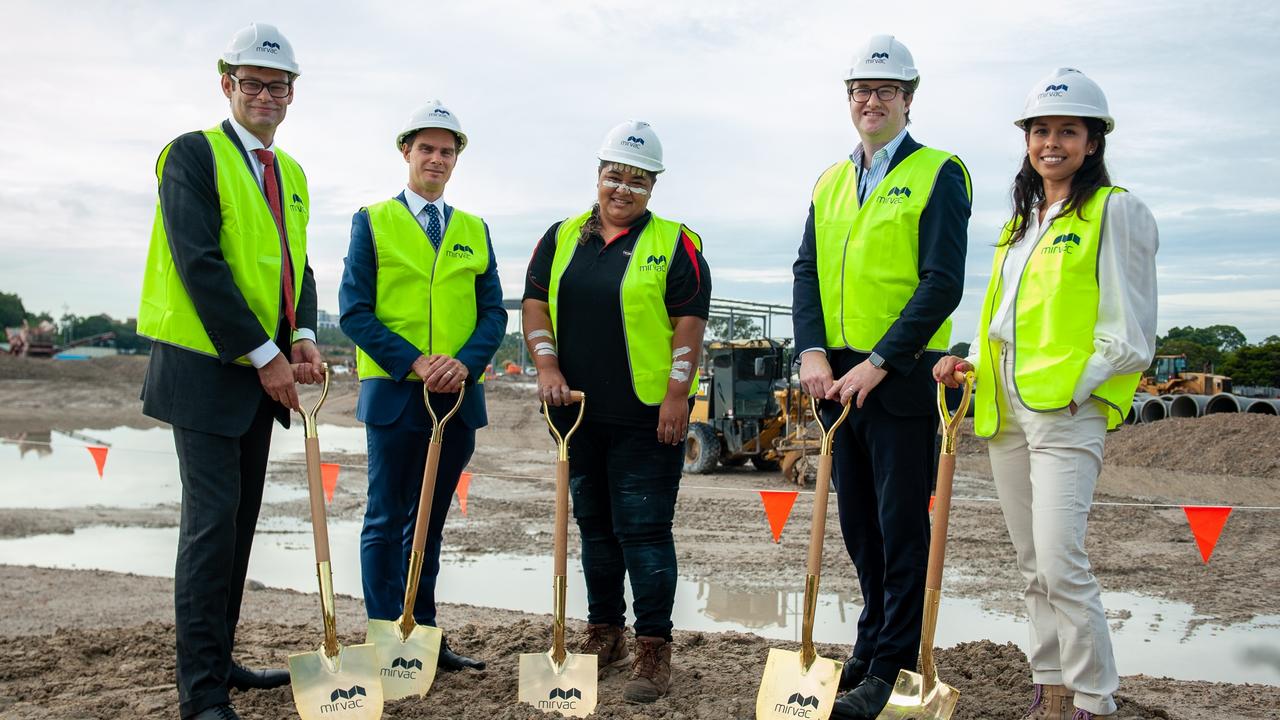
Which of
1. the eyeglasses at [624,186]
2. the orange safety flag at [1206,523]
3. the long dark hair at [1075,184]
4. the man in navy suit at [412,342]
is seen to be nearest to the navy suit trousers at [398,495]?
the man in navy suit at [412,342]

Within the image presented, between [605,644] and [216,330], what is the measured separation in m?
1.85

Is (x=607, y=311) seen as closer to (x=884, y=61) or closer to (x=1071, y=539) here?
(x=884, y=61)

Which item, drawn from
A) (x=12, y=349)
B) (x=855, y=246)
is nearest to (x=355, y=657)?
(x=855, y=246)

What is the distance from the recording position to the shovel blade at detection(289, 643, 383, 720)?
10.8 feet

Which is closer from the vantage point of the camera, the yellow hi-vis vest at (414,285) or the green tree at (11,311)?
the yellow hi-vis vest at (414,285)

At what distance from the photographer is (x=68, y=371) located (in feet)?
120

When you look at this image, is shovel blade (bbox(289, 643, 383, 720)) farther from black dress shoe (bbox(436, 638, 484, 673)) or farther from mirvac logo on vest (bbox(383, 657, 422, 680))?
black dress shoe (bbox(436, 638, 484, 673))

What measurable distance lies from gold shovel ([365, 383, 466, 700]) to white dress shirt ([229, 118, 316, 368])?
0.60m

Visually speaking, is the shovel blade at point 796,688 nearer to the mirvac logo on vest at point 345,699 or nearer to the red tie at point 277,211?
Answer: the mirvac logo on vest at point 345,699

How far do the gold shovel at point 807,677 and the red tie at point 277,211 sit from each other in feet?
6.21

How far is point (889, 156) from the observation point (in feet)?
11.5

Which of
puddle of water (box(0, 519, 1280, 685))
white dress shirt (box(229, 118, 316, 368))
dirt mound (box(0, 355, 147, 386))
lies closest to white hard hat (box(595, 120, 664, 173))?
white dress shirt (box(229, 118, 316, 368))

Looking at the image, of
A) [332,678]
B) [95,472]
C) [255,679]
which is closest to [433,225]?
[332,678]

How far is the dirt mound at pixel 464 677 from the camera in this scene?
3553mm
